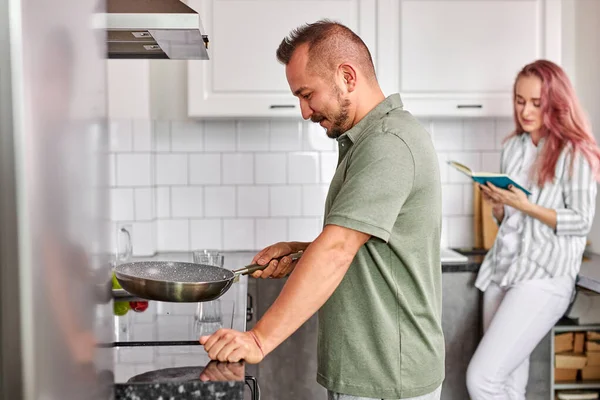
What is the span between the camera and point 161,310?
2.00 metres

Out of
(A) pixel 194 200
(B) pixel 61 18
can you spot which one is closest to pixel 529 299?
(A) pixel 194 200

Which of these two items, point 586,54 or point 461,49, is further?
point 586,54

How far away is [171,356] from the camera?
1.42 m

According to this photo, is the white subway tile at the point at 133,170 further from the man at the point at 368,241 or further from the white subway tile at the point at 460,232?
the man at the point at 368,241

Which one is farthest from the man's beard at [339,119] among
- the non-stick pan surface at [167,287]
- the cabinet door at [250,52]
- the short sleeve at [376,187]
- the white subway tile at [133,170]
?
the white subway tile at [133,170]

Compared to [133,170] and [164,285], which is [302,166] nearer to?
[133,170]

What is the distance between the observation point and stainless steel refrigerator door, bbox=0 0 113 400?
0.62 m

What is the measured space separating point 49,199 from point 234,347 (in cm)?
65

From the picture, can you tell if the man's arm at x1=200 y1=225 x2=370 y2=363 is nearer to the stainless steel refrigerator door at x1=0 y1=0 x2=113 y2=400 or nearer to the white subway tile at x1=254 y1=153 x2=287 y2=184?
the stainless steel refrigerator door at x1=0 y1=0 x2=113 y2=400

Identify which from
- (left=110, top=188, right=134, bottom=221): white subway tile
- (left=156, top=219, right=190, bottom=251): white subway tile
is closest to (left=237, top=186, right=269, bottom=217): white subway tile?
(left=156, top=219, right=190, bottom=251): white subway tile

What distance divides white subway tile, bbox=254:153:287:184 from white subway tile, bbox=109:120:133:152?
62 centimetres

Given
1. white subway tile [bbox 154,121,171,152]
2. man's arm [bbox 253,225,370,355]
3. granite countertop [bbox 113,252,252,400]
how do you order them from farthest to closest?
white subway tile [bbox 154,121,171,152]
man's arm [bbox 253,225,370,355]
granite countertop [bbox 113,252,252,400]

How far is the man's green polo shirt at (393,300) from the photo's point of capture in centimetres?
151

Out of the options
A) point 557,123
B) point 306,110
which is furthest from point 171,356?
point 557,123
